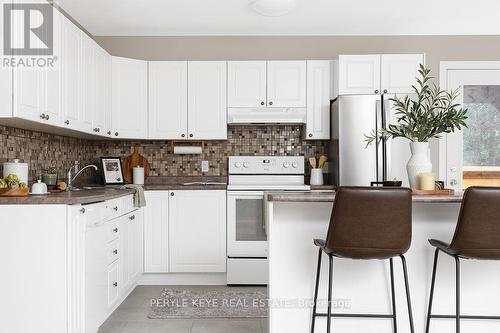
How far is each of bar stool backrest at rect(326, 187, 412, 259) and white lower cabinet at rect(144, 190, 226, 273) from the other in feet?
7.03

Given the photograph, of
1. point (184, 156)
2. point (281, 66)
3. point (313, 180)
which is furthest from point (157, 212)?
point (281, 66)

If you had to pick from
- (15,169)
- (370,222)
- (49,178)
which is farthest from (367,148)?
(15,169)

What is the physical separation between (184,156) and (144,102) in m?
0.76

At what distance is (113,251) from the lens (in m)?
3.11

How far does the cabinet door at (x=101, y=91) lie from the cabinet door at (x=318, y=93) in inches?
80.7

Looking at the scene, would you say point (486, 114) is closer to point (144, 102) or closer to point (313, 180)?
point (313, 180)

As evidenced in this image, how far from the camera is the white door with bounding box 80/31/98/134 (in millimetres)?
3418

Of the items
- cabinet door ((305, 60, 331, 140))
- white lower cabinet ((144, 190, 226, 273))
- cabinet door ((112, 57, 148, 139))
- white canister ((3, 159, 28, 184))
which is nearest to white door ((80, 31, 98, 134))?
cabinet door ((112, 57, 148, 139))

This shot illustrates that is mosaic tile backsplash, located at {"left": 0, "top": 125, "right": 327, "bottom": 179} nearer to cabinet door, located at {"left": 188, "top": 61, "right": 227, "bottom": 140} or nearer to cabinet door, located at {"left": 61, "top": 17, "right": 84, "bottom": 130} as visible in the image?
cabinet door, located at {"left": 188, "top": 61, "right": 227, "bottom": 140}

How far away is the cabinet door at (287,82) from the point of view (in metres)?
4.38

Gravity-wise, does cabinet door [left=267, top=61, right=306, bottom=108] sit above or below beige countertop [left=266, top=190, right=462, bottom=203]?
above

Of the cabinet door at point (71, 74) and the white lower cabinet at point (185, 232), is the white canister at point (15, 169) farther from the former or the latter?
the white lower cabinet at point (185, 232)

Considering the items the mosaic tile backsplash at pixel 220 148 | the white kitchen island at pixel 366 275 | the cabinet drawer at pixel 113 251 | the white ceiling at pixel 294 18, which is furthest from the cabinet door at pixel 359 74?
the cabinet drawer at pixel 113 251

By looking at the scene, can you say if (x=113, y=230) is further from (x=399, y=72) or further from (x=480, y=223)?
(x=399, y=72)
